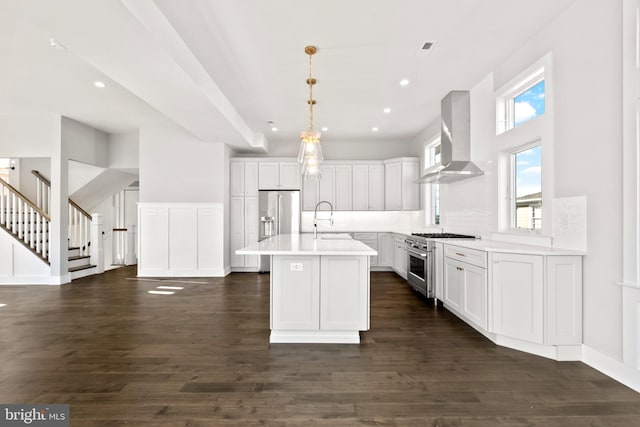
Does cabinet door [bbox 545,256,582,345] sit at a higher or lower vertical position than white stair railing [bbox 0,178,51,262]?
lower

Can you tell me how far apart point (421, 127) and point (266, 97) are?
346 cm

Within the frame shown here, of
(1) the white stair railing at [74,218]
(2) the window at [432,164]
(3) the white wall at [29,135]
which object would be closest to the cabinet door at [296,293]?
(2) the window at [432,164]

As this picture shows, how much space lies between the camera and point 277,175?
299 inches

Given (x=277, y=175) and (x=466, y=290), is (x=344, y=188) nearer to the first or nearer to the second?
(x=277, y=175)

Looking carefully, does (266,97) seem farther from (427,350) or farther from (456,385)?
(456,385)

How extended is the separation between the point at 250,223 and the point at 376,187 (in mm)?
3013

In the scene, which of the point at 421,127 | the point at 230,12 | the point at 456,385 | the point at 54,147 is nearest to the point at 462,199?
the point at 421,127

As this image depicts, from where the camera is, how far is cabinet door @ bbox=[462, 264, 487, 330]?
3.36 meters

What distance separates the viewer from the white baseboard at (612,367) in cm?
241

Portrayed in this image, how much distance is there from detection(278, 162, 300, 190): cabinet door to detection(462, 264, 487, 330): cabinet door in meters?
4.57

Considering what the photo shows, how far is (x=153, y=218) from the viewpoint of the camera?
6898mm

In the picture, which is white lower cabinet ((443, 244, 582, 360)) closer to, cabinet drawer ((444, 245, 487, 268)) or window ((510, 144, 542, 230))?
cabinet drawer ((444, 245, 487, 268))

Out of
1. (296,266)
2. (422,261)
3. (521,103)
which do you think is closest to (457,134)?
(521,103)


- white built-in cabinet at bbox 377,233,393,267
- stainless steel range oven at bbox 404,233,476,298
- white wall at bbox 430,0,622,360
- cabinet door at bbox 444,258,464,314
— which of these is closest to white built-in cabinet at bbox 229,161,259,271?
white built-in cabinet at bbox 377,233,393,267
